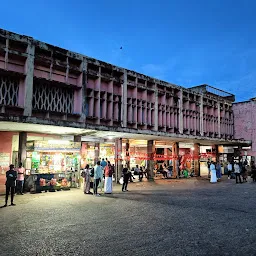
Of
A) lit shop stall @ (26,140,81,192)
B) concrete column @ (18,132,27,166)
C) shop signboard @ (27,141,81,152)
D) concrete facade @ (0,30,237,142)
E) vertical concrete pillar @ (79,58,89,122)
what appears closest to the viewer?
concrete facade @ (0,30,237,142)

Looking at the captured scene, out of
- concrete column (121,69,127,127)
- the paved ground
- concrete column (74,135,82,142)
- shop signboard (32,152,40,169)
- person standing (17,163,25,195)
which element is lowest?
the paved ground

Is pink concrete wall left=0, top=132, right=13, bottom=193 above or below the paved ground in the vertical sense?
above

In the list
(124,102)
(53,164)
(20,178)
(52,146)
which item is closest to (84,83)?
(124,102)

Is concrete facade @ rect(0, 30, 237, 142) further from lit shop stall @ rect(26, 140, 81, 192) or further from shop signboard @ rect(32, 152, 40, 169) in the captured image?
shop signboard @ rect(32, 152, 40, 169)

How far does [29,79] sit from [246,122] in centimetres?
2921

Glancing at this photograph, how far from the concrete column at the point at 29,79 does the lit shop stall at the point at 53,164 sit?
2914 mm

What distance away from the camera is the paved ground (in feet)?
20.4

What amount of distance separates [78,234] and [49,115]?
35.9 feet

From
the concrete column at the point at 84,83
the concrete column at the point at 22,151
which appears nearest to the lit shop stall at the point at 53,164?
the concrete column at the point at 22,151

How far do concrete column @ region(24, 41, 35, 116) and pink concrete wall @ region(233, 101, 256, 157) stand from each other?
28639 millimetres

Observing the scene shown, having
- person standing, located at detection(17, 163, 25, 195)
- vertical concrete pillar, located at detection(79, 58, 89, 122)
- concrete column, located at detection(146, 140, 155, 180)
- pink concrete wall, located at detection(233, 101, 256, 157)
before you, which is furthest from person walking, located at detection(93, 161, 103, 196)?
pink concrete wall, located at detection(233, 101, 256, 157)

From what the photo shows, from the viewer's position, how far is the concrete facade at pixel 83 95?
15508 millimetres

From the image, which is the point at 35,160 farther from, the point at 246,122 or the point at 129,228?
the point at 246,122

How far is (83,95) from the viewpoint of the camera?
18.5 metres
